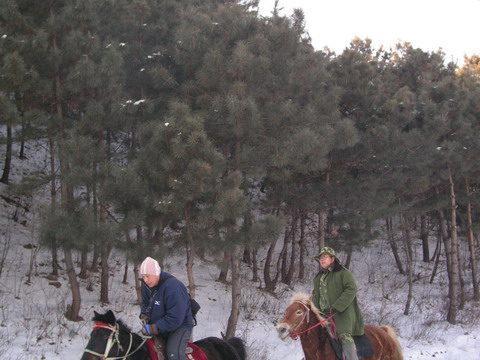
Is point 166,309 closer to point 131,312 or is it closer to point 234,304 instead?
point 234,304

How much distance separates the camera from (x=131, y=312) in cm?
1133

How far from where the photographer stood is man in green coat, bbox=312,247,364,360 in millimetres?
5973

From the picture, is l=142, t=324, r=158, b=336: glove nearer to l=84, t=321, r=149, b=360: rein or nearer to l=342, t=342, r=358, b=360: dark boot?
l=84, t=321, r=149, b=360: rein

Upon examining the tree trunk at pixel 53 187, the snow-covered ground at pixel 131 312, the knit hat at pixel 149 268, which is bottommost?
the snow-covered ground at pixel 131 312

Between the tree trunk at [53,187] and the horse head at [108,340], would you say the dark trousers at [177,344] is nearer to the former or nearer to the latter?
the horse head at [108,340]

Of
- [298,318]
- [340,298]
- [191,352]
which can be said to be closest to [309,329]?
[298,318]

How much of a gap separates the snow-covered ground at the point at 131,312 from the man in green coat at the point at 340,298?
371cm

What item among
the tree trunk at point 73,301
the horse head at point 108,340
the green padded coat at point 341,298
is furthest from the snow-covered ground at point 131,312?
the horse head at point 108,340

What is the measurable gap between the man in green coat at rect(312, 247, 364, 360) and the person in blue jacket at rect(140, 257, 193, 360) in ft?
7.34

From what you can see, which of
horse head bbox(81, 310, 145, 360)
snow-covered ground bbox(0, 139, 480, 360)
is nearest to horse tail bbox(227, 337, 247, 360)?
horse head bbox(81, 310, 145, 360)

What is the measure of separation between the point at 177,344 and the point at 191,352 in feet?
1.46

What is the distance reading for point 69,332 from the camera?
28.9 ft

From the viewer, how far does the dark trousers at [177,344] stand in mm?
4871

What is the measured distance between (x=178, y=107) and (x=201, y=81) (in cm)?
173
